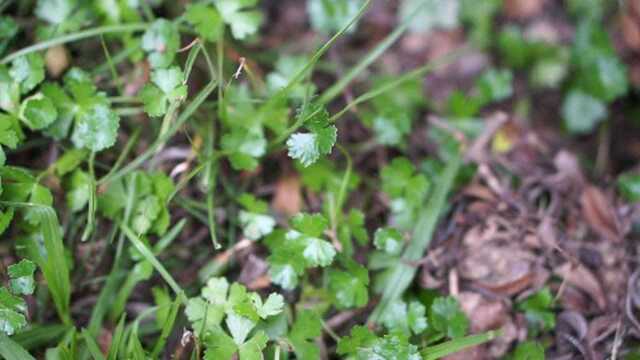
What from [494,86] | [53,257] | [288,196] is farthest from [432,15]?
Answer: [53,257]

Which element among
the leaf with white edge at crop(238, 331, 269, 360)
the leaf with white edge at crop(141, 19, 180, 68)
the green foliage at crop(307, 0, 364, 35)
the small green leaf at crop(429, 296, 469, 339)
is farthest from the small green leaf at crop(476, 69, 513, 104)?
the leaf with white edge at crop(238, 331, 269, 360)

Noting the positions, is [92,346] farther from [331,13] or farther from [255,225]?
[331,13]

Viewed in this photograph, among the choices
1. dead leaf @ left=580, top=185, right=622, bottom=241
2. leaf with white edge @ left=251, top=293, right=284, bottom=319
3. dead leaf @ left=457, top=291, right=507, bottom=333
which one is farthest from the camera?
dead leaf @ left=580, top=185, right=622, bottom=241

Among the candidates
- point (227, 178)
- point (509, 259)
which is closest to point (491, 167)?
point (509, 259)

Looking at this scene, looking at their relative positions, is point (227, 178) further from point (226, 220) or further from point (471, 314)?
point (471, 314)

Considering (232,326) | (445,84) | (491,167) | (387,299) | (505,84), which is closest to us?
(232,326)

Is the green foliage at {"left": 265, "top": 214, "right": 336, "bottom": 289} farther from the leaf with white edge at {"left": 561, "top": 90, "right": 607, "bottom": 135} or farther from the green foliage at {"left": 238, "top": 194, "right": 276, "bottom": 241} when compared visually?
the leaf with white edge at {"left": 561, "top": 90, "right": 607, "bottom": 135}
